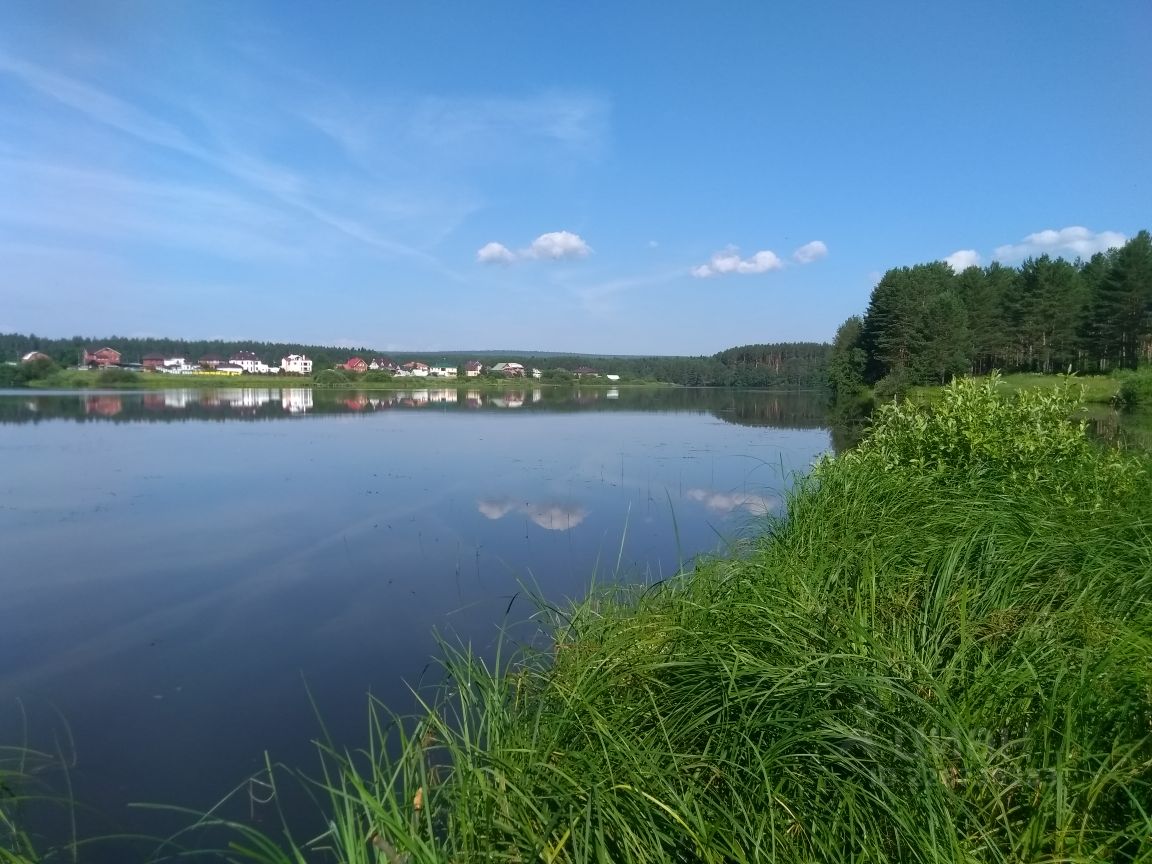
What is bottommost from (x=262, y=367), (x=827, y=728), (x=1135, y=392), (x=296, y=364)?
(x=827, y=728)

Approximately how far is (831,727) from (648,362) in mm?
124016

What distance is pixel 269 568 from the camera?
29.8 feet

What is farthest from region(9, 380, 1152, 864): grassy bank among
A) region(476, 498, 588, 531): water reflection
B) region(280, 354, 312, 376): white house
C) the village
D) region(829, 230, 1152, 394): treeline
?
region(280, 354, 312, 376): white house

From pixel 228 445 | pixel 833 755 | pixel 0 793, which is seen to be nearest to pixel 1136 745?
pixel 833 755

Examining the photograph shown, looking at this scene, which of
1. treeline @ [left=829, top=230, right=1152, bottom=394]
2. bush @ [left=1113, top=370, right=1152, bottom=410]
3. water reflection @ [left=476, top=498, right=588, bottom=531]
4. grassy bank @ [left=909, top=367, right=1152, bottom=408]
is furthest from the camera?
treeline @ [left=829, top=230, right=1152, bottom=394]

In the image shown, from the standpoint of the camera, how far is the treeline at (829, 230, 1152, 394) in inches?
1551

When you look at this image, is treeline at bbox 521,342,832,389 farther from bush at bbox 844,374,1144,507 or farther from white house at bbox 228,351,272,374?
bush at bbox 844,374,1144,507

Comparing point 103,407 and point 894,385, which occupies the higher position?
point 894,385

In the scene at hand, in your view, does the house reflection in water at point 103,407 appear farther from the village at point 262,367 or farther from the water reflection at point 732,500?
the village at point 262,367

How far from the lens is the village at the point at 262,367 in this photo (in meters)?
89.5

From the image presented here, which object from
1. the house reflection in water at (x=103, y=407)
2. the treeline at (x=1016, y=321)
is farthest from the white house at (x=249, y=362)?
the treeline at (x=1016, y=321)

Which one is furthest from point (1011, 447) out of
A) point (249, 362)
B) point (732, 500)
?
point (249, 362)

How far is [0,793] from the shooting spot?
411 cm

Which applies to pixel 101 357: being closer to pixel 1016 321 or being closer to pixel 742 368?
pixel 742 368
